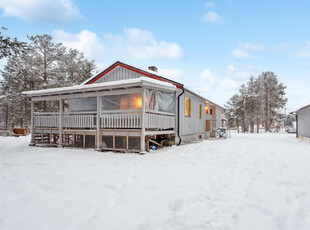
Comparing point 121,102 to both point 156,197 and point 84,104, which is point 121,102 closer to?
point 84,104

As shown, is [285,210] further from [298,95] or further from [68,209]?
[298,95]

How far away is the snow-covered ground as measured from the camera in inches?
104

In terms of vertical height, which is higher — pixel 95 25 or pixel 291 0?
pixel 95 25

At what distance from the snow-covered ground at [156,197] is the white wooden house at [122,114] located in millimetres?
3676

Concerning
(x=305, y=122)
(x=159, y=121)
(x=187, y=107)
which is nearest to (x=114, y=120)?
(x=159, y=121)

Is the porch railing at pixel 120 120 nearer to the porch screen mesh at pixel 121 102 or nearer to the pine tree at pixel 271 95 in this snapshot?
the porch screen mesh at pixel 121 102

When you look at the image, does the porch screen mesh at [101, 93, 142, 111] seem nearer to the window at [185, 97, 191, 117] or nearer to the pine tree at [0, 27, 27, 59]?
the window at [185, 97, 191, 117]

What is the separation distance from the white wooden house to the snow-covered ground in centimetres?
368

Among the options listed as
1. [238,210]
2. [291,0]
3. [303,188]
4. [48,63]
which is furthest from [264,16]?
[48,63]

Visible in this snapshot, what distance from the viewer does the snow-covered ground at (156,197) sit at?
265 centimetres

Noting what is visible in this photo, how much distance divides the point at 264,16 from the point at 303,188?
2084 centimetres

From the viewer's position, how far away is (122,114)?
31.0ft

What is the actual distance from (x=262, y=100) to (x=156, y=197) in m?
39.4

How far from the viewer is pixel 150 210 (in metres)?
3.01
